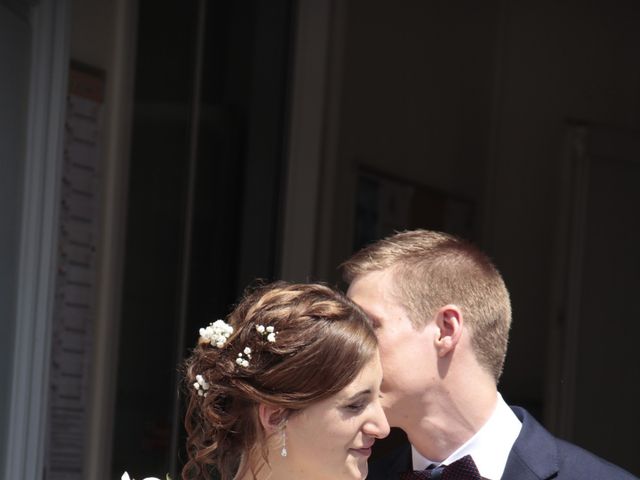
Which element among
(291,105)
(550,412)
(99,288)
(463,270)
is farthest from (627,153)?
(463,270)

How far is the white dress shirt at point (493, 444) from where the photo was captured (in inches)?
108

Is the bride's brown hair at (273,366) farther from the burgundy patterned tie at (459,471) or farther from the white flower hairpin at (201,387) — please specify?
the burgundy patterned tie at (459,471)

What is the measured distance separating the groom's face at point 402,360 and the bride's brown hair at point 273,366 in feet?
1.08

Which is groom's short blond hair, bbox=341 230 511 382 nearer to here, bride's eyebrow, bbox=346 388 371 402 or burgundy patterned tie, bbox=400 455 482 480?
burgundy patterned tie, bbox=400 455 482 480

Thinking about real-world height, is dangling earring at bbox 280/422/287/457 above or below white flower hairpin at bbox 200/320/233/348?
below

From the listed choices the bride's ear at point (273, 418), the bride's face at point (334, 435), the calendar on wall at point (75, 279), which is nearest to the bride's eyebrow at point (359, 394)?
the bride's face at point (334, 435)

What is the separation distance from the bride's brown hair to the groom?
1.15 feet

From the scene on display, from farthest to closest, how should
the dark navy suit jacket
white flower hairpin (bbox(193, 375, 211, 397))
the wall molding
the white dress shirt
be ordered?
the wall molding → the white dress shirt → the dark navy suit jacket → white flower hairpin (bbox(193, 375, 211, 397))

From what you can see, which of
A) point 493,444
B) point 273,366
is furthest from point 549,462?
point 273,366

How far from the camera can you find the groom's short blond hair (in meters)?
2.82

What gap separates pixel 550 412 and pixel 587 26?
A: 2.15m

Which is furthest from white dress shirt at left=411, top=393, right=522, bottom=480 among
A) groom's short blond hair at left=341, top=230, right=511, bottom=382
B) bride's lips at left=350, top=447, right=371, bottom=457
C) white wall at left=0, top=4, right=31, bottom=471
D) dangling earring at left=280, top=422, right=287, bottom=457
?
white wall at left=0, top=4, right=31, bottom=471

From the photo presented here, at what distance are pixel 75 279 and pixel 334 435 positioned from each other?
187 centimetres

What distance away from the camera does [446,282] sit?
9.39ft
